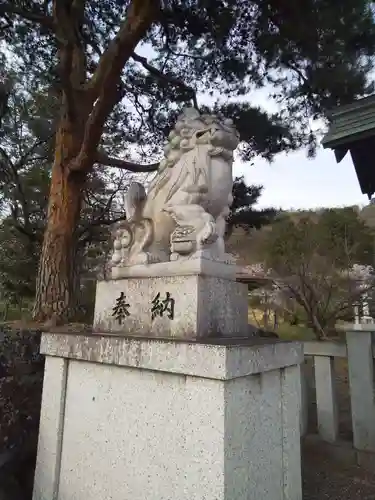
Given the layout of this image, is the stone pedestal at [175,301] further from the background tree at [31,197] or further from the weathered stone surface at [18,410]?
the background tree at [31,197]

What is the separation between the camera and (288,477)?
2.02m

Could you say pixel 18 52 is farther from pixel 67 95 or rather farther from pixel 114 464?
pixel 114 464

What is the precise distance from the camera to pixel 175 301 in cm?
197

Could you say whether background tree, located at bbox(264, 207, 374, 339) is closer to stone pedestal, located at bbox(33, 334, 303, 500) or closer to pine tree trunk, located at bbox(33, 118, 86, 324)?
pine tree trunk, located at bbox(33, 118, 86, 324)

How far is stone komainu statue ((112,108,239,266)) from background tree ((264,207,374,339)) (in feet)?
22.7

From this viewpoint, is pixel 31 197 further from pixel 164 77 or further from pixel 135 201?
pixel 135 201

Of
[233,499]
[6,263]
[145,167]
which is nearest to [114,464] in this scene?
[233,499]

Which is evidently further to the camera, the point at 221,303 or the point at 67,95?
the point at 67,95

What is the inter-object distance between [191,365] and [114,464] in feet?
2.55

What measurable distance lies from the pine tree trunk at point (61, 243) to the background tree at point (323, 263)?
19.2 ft

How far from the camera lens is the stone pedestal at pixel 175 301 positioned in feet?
6.29

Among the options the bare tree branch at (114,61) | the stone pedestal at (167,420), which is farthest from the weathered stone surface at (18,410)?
the bare tree branch at (114,61)

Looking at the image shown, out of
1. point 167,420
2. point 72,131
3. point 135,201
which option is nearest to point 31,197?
point 72,131

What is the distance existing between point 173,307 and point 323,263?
7.93 m
